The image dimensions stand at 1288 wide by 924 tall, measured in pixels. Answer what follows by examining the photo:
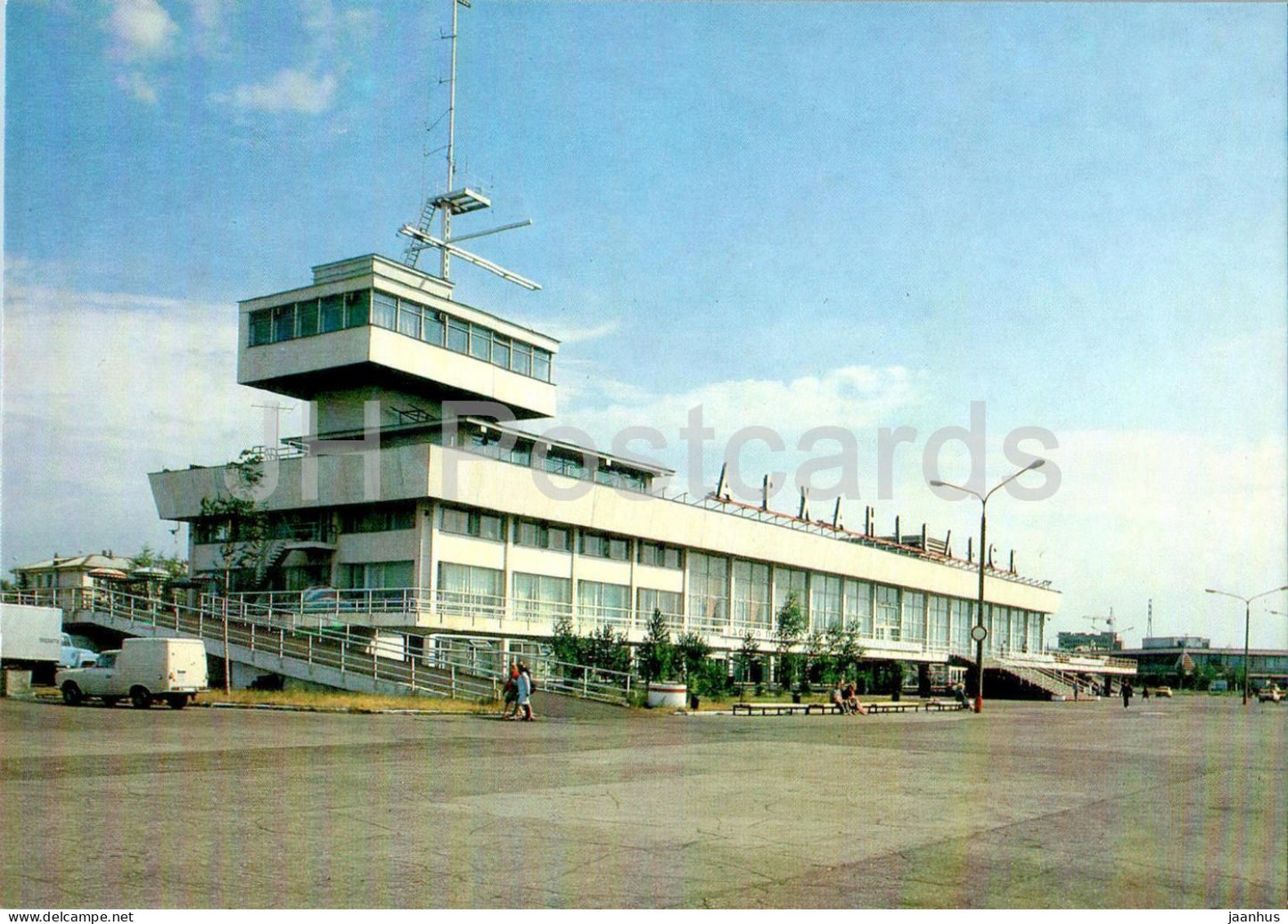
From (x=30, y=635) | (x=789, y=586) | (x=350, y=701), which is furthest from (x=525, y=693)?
(x=789, y=586)

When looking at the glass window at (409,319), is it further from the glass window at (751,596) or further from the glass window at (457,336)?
the glass window at (751,596)

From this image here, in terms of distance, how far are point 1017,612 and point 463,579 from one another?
234 ft

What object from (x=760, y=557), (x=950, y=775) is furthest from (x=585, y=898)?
(x=760, y=557)

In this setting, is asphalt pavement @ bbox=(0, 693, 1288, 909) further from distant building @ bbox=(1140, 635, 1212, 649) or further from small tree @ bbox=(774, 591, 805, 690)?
distant building @ bbox=(1140, 635, 1212, 649)

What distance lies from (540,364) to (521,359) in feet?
4.73

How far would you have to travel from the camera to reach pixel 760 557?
6981cm

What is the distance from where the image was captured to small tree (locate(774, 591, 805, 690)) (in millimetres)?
61469

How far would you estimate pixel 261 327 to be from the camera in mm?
56188

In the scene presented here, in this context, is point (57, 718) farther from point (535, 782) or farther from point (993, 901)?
point (993, 901)

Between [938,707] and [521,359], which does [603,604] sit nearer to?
[521,359]

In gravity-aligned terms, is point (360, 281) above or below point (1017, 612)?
above

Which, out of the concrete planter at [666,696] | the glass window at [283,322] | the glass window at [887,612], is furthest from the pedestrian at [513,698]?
the glass window at [887,612]

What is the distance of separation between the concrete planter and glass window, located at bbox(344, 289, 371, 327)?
21.6 meters

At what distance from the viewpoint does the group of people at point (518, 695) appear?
3148 cm
